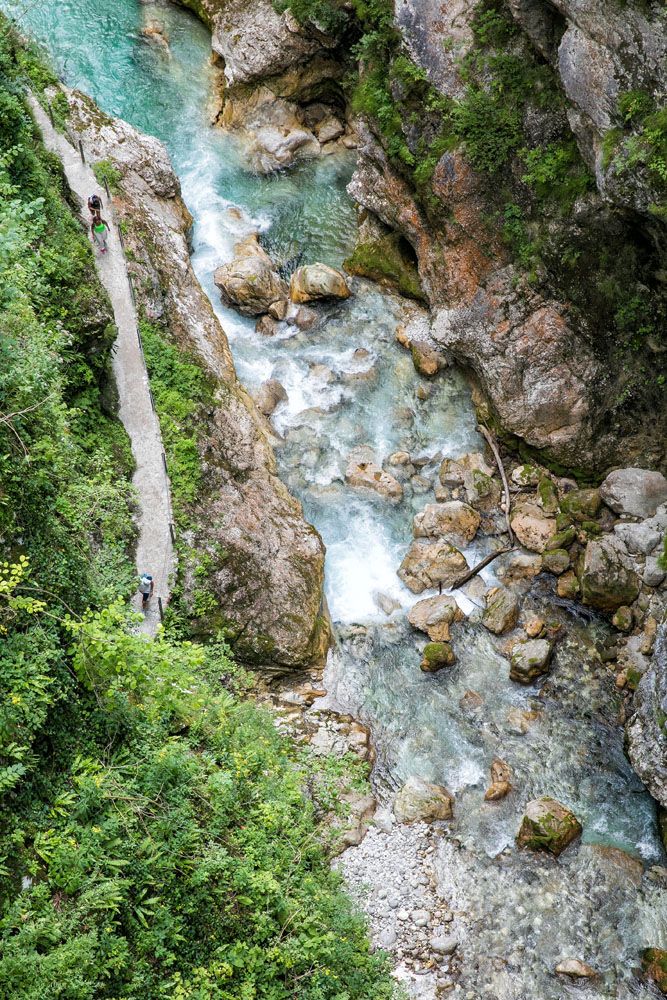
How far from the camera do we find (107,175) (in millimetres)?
20844

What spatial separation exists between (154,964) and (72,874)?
1.44 metres

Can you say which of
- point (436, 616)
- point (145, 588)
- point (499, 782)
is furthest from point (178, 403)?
point (499, 782)

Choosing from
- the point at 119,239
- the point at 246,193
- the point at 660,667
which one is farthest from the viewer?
the point at 246,193

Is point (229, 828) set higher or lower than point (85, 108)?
lower

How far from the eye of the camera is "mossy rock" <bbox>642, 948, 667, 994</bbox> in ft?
42.7

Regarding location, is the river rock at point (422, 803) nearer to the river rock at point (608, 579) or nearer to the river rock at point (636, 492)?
the river rock at point (608, 579)

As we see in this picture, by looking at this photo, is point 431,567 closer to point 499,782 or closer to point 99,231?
point 499,782

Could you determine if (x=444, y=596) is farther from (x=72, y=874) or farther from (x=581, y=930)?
(x=72, y=874)

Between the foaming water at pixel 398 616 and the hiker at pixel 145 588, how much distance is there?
15.9ft

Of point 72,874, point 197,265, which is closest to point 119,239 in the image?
point 197,265

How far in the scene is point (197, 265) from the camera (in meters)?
23.3

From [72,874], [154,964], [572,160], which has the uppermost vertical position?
[572,160]

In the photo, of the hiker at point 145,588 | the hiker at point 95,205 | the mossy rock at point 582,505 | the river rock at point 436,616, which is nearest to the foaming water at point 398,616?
the river rock at point 436,616

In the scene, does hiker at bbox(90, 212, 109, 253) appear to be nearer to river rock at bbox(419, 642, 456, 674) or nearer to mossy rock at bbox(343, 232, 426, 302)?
mossy rock at bbox(343, 232, 426, 302)
